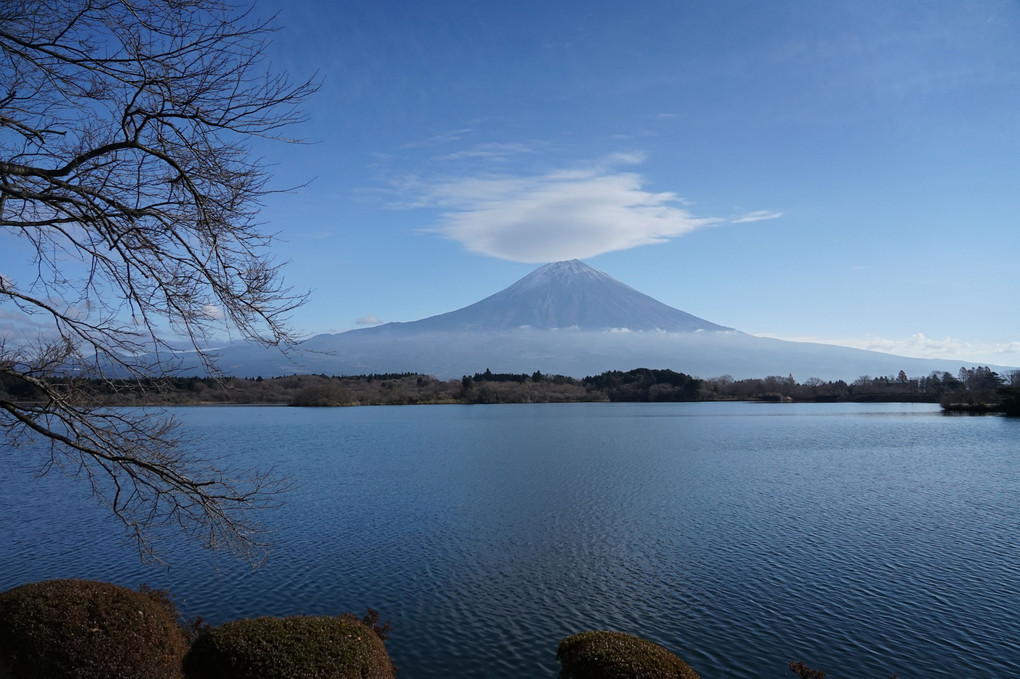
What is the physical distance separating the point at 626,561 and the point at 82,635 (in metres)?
8.79

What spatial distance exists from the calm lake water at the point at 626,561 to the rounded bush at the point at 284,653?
2.38 m

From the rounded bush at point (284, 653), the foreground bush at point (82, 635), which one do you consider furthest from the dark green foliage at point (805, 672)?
the foreground bush at point (82, 635)

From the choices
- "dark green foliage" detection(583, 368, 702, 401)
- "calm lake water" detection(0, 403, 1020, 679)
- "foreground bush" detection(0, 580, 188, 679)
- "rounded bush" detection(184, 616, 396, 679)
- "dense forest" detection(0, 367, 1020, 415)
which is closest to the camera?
"foreground bush" detection(0, 580, 188, 679)

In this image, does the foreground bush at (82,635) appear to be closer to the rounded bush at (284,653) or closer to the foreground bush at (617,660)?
the rounded bush at (284,653)

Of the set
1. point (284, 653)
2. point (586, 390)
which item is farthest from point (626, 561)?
point (586, 390)

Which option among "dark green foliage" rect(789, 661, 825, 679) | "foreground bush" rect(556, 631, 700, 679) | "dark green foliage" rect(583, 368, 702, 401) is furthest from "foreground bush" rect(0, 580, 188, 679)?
"dark green foliage" rect(583, 368, 702, 401)

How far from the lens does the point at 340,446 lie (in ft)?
104

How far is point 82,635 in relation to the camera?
199 inches

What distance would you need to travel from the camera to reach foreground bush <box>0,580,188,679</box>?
493cm

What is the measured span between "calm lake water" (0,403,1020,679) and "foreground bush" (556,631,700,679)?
7.25ft

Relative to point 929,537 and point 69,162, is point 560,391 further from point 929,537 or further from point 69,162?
point 69,162

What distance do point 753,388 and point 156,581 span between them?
97.6m

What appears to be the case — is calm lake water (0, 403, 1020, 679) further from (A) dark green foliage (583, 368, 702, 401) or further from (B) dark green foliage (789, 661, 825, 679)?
(A) dark green foliage (583, 368, 702, 401)

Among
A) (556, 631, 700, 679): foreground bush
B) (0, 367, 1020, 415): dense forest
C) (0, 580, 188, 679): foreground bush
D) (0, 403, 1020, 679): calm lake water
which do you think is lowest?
(0, 403, 1020, 679): calm lake water
